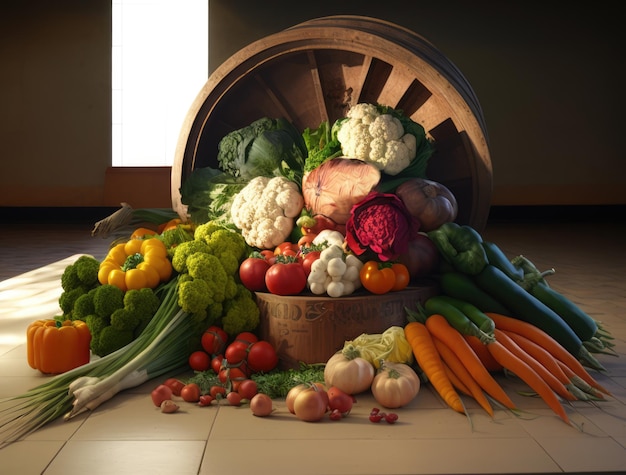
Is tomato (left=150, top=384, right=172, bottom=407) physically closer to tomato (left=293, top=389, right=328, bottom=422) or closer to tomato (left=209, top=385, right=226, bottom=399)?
tomato (left=209, top=385, right=226, bottom=399)

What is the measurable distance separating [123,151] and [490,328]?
30.6ft

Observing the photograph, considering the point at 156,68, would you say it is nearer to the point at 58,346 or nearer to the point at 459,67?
the point at 459,67

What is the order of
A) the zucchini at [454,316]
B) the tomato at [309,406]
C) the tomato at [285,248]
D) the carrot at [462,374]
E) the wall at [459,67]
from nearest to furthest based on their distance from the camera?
the tomato at [309,406] < the carrot at [462,374] < the zucchini at [454,316] < the tomato at [285,248] < the wall at [459,67]

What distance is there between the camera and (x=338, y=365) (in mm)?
2756

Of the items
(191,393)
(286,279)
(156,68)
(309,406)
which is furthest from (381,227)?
(156,68)

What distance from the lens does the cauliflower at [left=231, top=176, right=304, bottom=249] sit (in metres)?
3.64

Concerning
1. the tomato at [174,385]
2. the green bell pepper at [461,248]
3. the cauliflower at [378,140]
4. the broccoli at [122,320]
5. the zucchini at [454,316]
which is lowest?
the tomato at [174,385]

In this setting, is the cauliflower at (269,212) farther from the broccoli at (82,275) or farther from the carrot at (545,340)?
the carrot at (545,340)

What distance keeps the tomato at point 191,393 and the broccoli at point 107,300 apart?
60 cm

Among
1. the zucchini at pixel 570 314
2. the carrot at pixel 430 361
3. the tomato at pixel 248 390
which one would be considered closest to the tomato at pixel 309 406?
the tomato at pixel 248 390

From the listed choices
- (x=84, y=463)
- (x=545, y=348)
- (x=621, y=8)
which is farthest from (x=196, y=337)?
(x=621, y=8)

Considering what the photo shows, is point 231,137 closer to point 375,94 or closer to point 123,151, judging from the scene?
point 375,94

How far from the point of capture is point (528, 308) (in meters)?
3.18

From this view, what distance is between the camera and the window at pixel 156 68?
11031 mm
